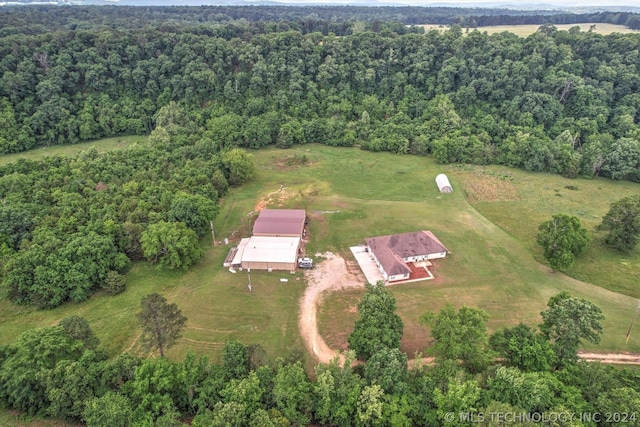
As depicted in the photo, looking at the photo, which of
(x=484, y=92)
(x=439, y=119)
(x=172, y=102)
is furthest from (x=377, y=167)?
(x=172, y=102)

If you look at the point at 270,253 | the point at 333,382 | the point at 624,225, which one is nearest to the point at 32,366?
the point at 333,382

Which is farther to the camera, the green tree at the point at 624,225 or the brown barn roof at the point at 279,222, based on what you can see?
A: the brown barn roof at the point at 279,222

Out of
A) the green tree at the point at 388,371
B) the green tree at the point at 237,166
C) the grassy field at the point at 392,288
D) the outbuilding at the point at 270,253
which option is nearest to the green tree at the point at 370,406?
the green tree at the point at 388,371

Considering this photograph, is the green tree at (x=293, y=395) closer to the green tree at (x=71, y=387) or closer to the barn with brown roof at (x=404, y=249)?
the green tree at (x=71, y=387)

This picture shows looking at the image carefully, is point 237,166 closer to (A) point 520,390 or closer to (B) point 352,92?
(B) point 352,92

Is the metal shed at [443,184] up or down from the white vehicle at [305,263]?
up

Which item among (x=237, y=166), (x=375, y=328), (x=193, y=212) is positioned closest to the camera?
(x=375, y=328)

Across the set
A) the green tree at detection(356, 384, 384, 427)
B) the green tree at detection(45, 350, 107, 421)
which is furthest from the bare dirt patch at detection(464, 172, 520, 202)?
the green tree at detection(45, 350, 107, 421)

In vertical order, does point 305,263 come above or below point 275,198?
below
